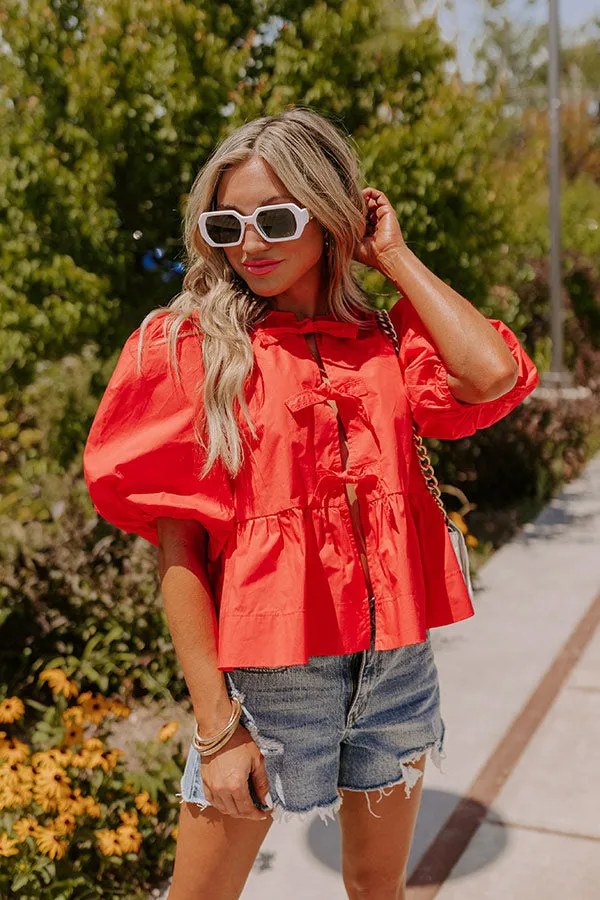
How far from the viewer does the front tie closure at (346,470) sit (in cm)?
170

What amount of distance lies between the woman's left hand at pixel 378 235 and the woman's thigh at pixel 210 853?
1.06m

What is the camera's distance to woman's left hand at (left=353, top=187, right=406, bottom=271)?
1.85 m

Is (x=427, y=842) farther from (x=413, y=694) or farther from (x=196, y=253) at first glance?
(x=196, y=253)

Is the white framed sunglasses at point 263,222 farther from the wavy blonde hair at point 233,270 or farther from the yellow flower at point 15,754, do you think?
the yellow flower at point 15,754

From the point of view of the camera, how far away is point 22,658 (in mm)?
3754

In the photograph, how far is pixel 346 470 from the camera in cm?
173

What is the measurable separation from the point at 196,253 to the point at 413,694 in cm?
93

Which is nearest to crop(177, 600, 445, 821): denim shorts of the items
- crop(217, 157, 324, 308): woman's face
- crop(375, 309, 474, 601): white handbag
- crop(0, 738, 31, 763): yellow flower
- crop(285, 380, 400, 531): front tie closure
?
crop(375, 309, 474, 601): white handbag

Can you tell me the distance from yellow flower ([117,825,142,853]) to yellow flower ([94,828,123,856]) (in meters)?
0.01

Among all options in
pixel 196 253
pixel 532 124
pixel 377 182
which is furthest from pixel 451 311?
pixel 532 124

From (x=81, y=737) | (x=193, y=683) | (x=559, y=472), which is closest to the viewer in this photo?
(x=193, y=683)

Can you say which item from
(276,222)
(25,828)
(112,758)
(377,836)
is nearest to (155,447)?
(276,222)

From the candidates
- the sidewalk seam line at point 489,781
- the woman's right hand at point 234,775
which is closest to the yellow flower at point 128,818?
the sidewalk seam line at point 489,781

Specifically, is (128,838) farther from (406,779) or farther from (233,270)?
(233,270)
